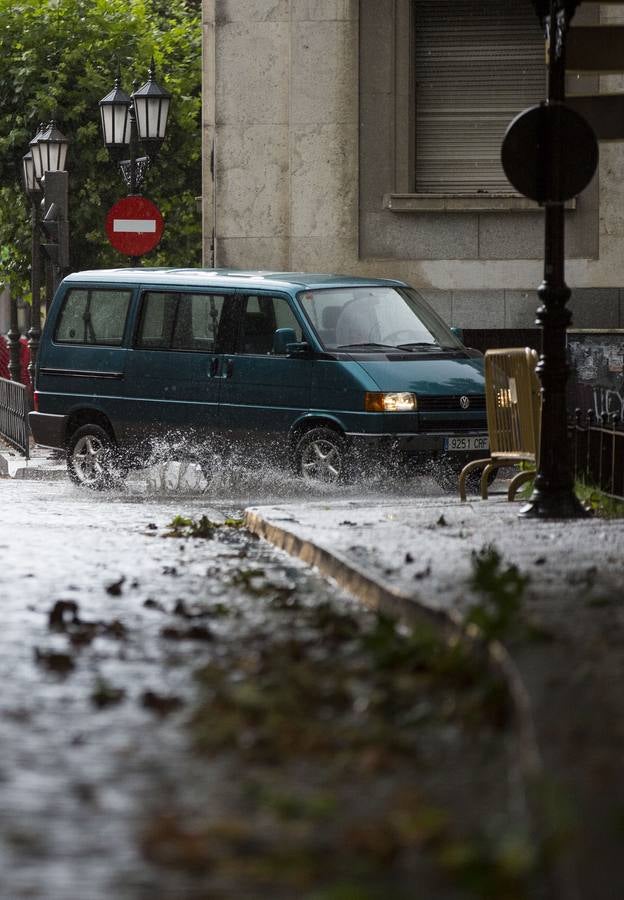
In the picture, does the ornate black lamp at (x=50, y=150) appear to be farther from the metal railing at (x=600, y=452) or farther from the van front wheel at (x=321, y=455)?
the metal railing at (x=600, y=452)

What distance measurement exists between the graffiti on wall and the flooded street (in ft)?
38.7

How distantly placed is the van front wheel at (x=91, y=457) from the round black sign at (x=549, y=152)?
6.72 m

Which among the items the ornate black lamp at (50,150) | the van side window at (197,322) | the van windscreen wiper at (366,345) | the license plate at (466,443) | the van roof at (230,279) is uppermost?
the ornate black lamp at (50,150)

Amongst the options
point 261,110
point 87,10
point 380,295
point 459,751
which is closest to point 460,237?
point 261,110

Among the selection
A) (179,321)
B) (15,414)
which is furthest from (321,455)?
(15,414)

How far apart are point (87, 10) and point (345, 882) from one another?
34.0 metres

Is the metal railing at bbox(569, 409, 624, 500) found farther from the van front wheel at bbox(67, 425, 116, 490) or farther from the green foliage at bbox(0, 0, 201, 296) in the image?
the green foliage at bbox(0, 0, 201, 296)

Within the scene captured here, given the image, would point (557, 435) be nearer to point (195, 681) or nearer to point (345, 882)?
point (195, 681)

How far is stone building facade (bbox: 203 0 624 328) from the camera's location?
23.3 meters

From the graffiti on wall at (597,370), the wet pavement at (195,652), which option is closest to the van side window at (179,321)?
Answer: the wet pavement at (195,652)

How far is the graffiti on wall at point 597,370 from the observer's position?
859 inches

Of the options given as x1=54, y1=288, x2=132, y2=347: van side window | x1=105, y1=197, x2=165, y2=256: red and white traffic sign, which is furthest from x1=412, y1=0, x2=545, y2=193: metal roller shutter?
x1=54, y1=288, x2=132, y2=347: van side window

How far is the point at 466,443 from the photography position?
52.8ft

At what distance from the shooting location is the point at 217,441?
16891mm
